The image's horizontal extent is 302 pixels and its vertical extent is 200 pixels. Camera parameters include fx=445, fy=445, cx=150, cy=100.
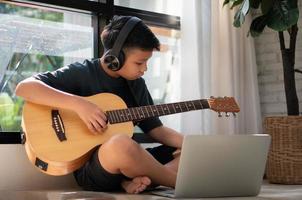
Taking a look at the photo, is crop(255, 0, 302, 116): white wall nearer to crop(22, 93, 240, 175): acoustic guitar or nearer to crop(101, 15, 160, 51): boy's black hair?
crop(22, 93, 240, 175): acoustic guitar

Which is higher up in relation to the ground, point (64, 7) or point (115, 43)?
point (64, 7)

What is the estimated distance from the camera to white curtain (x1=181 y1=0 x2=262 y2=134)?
240cm

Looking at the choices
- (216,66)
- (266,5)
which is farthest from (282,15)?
(216,66)

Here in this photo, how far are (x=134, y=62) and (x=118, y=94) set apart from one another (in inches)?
7.2

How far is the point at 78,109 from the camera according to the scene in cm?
157

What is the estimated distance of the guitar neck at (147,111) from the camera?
1636 mm

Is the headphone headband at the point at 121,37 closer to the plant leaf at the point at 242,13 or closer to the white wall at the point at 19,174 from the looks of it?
the white wall at the point at 19,174

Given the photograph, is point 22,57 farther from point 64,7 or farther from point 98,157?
point 98,157

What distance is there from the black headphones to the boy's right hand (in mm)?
221

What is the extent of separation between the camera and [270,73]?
2.69 metres

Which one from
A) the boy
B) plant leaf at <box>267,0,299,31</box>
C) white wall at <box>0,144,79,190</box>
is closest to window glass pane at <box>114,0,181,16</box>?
plant leaf at <box>267,0,299,31</box>

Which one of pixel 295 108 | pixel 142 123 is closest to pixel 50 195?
pixel 142 123

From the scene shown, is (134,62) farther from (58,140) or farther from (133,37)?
(58,140)

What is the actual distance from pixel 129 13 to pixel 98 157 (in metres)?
1.07
